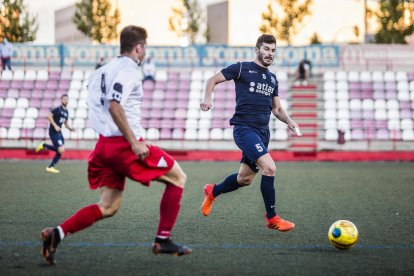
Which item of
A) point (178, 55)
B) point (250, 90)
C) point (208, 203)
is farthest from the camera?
point (178, 55)

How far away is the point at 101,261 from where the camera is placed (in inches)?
238

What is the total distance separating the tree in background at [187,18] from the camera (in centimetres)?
4975

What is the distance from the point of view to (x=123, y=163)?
5.77 meters

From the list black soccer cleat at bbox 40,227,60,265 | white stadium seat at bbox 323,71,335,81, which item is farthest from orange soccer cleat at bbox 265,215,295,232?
white stadium seat at bbox 323,71,335,81

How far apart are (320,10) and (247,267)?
1826 inches

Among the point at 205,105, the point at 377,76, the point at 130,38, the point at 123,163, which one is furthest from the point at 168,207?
the point at 377,76

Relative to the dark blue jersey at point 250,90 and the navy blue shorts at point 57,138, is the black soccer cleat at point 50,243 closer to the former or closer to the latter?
the dark blue jersey at point 250,90

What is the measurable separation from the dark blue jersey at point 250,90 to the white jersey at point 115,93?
262 cm

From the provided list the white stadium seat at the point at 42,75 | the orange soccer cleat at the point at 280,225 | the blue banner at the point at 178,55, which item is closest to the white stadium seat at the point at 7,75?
the blue banner at the point at 178,55

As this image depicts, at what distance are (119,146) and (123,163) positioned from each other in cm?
14

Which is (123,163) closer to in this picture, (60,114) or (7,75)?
(60,114)

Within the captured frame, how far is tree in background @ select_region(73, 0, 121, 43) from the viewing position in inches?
1872

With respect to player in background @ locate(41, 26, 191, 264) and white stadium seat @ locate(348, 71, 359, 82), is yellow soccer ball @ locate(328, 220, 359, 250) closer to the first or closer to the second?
player in background @ locate(41, 26, 191, 264)

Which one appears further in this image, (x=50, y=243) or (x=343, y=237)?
(x=343, y=237)
